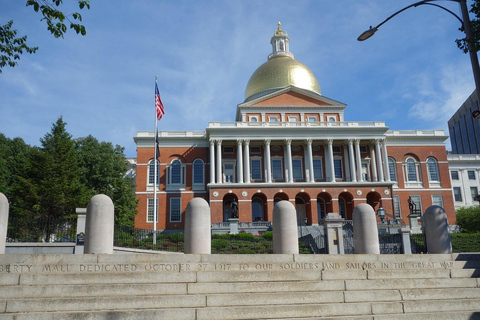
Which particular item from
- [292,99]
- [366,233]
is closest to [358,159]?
[292,99]

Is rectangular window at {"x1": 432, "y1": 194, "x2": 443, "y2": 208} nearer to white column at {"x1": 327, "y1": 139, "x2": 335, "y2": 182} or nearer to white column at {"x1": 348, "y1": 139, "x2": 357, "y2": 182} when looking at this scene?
white column at {"x1": 348, "y1": 139, "x2": 357, "y2": 182}

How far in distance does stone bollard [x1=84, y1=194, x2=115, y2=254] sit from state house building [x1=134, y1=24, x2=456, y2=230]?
3547 centimetres

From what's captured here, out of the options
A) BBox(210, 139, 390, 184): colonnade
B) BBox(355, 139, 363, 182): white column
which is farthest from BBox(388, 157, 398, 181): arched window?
BBox(355, 139, 363, 182): white column

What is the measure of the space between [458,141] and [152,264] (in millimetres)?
120649

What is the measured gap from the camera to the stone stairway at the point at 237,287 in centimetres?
919

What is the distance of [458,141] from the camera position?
377ft

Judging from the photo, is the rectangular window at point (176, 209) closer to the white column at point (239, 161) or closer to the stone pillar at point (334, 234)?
the white column at point (239, 161)

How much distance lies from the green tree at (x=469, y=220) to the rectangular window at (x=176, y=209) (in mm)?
33374

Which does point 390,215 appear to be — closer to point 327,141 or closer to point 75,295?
point 327,141

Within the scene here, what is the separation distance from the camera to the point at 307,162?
52.6m

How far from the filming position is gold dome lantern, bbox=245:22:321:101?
58688mm

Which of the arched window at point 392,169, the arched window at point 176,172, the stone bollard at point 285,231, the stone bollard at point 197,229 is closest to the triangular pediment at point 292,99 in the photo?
the arched window at point 392,169

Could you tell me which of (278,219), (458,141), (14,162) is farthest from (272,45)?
(458,141)

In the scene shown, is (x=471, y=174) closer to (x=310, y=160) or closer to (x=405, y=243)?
(x=310, y=160)
